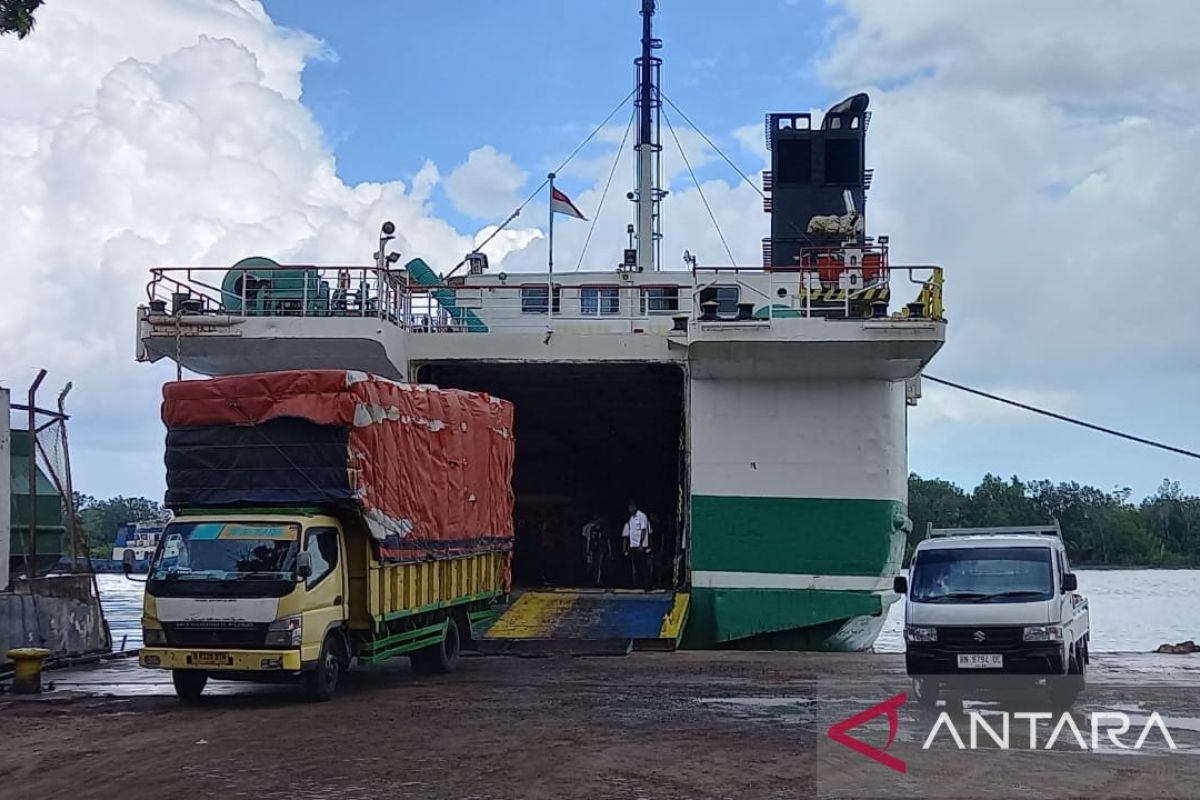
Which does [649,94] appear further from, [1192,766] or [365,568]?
[1192,766]

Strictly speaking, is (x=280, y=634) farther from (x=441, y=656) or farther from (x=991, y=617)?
(x=991, y=617)

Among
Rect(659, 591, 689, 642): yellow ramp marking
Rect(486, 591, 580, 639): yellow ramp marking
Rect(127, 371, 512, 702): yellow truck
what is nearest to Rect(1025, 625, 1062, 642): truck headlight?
Rect(127, 371, 512, 702): yellow truck

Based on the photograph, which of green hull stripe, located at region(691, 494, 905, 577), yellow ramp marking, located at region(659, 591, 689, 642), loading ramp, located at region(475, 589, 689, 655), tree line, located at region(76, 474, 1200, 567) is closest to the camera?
loading ramp, located at region(475, 589, 689, 655)

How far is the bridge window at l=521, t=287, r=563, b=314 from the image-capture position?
2619 centimetres

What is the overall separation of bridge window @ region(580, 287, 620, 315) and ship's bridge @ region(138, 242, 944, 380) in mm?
1572

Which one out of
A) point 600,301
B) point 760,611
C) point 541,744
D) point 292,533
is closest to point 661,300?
point 600,301

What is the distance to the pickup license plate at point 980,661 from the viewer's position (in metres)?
12.8

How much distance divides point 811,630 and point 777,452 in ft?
9.96

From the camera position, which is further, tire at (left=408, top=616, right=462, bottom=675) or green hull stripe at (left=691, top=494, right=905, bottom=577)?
green hull stripe at (left=691, top=494, right=905, bottom=577)

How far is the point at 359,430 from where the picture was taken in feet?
45.5

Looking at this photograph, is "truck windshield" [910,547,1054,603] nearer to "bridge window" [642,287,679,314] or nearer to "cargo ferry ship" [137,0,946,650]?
"cargo ferry ship" [137,0,946,650]

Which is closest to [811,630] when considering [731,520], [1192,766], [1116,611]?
[731,520]

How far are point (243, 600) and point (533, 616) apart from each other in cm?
863

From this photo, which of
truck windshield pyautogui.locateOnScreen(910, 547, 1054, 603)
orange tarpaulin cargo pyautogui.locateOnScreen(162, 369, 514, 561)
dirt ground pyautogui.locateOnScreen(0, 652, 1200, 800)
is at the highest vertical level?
orange tarpaulin cargo pyautogui.locateOnScreen(162, 369, 514, 561)
